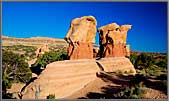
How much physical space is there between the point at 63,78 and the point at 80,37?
295cm

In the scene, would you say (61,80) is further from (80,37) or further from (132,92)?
(80,37)

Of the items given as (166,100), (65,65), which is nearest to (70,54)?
(65,65)

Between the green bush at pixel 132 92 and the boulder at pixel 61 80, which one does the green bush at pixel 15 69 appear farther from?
the green bush at pixel 132 92

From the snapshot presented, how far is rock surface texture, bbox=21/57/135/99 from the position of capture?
11414mm

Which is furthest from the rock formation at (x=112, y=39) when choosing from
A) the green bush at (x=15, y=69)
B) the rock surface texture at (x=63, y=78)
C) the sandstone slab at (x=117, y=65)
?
the green bush at (x=15, y=69)

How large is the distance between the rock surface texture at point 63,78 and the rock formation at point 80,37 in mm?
597

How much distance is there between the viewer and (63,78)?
1187cm

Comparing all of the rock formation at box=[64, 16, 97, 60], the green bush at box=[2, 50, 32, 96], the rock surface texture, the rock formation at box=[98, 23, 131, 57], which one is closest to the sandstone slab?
the rock surface texture

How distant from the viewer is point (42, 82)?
457 inches

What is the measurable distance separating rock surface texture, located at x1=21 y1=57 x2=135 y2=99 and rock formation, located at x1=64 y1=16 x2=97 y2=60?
23.5 inches

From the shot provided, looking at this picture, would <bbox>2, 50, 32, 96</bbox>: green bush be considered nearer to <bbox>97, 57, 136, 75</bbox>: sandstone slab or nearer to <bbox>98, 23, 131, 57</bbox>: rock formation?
<bbox>97, 57, 136, 75</bbox>: sandstone slab

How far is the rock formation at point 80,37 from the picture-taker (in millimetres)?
14047

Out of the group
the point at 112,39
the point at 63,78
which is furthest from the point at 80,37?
the point at 63,78

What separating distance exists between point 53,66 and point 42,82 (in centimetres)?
94
